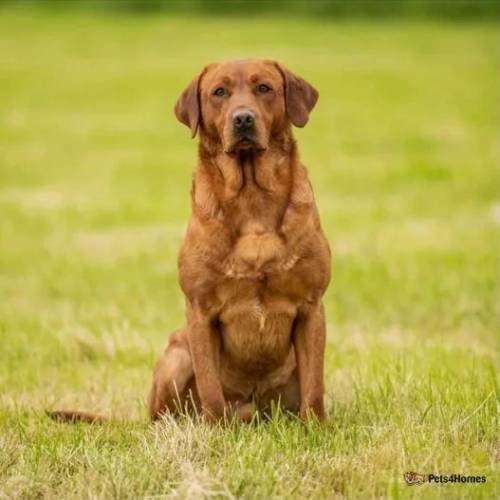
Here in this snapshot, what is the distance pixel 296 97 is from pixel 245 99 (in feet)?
0.94

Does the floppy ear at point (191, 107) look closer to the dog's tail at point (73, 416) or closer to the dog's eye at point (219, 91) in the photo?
the dog's eye at point (219, 91)

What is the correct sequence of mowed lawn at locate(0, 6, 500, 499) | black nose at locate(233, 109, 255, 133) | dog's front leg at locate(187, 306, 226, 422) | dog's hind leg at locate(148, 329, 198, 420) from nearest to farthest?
mowed lawn at locate(0, 6, 500, 499) → black nose at locate(233, 109, 255, 133) → dog's front leg at locate(187, 306, 226, 422) → dog's hind leg at locate(148, 329, 198, 420)

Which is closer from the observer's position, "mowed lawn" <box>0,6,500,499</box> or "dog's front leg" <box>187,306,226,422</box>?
"mowed lawn" <box>0,6,500,499</box>

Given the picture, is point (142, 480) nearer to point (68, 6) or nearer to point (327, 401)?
point (327, 401)

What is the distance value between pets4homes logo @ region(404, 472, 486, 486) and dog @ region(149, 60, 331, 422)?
0.88 metres

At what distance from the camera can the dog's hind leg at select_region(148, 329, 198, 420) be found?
17.7ft

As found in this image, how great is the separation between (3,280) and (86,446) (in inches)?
235

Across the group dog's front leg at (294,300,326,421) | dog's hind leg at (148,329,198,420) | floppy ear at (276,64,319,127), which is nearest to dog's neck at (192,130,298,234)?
floppy ear at (276,64,319,127)

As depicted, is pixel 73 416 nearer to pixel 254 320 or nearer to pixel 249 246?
pixel 254 320

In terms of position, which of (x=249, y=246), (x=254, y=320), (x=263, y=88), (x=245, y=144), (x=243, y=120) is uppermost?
(x=263, y=88)

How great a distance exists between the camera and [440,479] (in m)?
4.13

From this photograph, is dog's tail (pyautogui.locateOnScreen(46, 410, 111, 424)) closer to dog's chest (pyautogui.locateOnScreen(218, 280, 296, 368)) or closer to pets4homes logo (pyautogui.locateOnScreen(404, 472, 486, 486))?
dog's chest (pyautogui.locateOnScreen(218, 280, 296, 368))

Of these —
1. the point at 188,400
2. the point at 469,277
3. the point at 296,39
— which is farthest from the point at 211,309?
the point at 296,39

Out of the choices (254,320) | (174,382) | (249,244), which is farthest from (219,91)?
(174,382)
